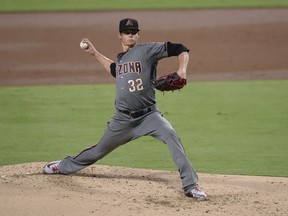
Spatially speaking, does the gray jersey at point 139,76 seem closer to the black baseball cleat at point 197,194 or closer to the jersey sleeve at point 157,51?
the jersey sleeve at point 157,51

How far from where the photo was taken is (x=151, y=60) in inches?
252

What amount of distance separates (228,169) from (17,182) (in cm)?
226

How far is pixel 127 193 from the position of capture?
20.7ft

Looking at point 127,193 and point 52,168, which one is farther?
point 52,168

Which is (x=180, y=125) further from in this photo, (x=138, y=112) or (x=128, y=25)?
(x=128, y=25)

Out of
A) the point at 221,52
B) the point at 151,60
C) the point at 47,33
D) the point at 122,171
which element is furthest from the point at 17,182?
the point at 47,33

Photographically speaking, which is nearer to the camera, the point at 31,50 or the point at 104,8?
the point at 31,50

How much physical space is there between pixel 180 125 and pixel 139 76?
128 inches

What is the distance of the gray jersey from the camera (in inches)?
251

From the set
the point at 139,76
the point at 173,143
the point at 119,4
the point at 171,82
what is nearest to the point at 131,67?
the point at 139,76

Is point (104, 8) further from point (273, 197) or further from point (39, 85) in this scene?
point (273, 197)

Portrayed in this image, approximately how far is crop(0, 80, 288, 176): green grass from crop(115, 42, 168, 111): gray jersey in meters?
1.44

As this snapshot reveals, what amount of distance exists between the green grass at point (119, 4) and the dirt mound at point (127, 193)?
1370cm

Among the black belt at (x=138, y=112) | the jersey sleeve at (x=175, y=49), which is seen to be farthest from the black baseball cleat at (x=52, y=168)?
the jersey sleeve at (x=175, y=49)
